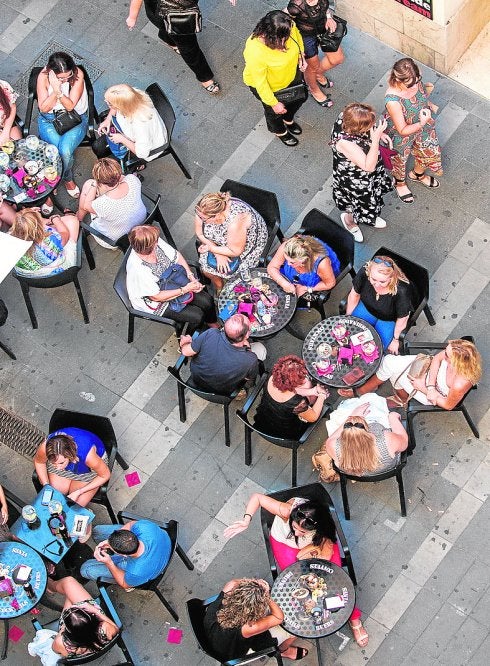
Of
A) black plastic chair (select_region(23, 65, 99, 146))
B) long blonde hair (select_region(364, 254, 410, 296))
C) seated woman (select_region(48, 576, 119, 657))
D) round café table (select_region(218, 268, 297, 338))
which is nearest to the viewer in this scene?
seated woman (select_region(48, 576, 119, 657))

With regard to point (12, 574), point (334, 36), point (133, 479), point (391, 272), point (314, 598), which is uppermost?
point (334, 36)

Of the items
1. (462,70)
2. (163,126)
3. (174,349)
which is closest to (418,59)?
(462,70)

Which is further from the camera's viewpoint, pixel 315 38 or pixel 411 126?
pixel 315 38

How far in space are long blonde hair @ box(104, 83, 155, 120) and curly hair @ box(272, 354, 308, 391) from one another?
2.86 meters

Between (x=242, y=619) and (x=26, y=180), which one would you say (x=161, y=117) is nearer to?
(x=26, y=180)

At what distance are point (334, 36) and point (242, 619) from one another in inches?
218

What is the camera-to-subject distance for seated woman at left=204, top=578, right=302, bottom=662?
7.54m

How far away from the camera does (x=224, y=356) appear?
8.65 m

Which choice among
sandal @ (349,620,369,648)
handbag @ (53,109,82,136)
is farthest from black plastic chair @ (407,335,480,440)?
handbag @ (53,109,82,136)

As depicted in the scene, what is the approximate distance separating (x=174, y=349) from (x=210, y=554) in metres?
1.97

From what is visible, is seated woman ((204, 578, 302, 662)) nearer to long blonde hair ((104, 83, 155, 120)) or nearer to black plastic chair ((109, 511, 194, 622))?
black plastic chair ((109, 511, 194, 622))

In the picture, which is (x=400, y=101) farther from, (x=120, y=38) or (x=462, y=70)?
(x=120, y=38)

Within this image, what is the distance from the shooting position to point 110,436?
9.01 meters

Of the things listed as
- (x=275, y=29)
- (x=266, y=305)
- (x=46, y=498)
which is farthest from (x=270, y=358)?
(x=275, y=29)
